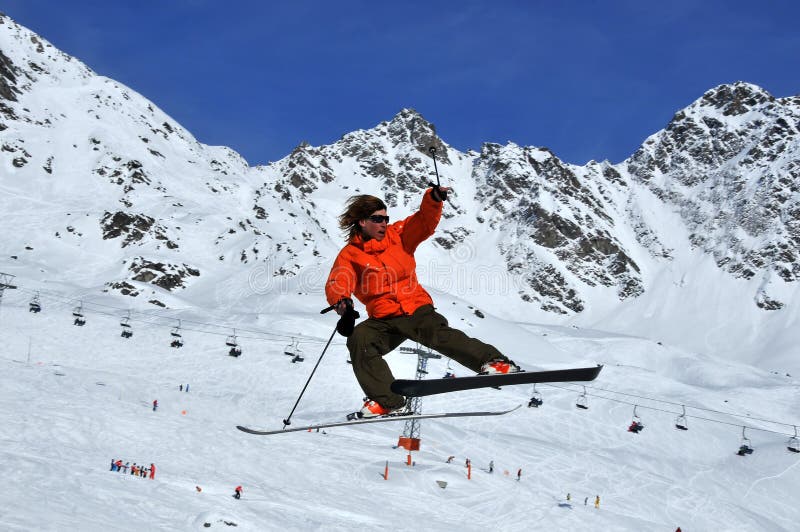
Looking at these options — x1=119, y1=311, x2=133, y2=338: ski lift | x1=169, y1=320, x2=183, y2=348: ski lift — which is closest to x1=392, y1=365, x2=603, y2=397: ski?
x1=169, y1=320, x2=183, y2=348: ski lift

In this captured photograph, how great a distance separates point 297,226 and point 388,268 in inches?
5211

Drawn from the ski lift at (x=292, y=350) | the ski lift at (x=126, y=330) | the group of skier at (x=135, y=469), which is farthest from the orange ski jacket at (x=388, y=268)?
the ski lift at (x=126, y=330)

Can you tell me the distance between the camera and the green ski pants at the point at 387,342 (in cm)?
597

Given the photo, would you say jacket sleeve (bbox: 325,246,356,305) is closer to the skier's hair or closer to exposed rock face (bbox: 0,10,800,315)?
the skier's hair

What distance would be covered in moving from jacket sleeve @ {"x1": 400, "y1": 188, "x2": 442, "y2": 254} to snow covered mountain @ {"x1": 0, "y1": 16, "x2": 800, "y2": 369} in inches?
3082

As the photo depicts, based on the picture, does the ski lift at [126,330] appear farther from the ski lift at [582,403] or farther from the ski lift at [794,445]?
the ski lift at [794,445]

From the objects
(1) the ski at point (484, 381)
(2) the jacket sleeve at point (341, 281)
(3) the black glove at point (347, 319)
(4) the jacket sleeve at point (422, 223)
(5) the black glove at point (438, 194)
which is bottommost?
(1) the ski at point (484, 381)

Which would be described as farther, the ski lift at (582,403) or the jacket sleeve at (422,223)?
the ski lift at (582,403)

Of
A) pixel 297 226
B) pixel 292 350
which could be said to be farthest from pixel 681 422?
pixel 297 226

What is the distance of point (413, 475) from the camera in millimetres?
29953

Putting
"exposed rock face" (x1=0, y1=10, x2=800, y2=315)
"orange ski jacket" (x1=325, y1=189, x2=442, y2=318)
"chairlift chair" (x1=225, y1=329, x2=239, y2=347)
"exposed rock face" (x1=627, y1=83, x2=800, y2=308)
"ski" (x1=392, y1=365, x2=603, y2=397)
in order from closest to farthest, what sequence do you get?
1. "ski" (x1=392, y1=365, x2=603, y2=397)
2. "orange ski jacket" (x1=325, y1=189, x2=442, y2=318)
3. "chairlift chair" (x1=225, y1=329, x2=239, y2=347)
4. "exposed rock face" (x1=0, y1=10, x2=800, y2=315)
5. "exposed rock face" (x1=627, y1=83, x2=800, y2=308)

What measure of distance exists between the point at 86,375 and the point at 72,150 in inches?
4291

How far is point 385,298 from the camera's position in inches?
247

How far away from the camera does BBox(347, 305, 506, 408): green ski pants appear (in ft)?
19.6
